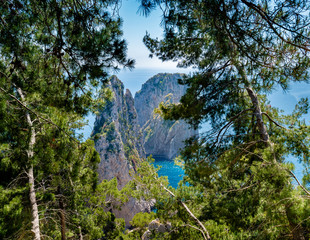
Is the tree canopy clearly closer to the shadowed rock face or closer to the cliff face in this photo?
the shadowed rock face

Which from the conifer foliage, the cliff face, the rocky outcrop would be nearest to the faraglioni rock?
the cliff face

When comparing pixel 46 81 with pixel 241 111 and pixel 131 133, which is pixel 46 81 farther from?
pixel 131 133

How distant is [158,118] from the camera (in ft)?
266

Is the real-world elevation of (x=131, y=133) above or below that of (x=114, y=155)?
above

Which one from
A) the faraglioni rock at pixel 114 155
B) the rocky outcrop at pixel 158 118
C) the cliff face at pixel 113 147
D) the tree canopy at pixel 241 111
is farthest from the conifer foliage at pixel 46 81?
the rocky outcrop at pixel 158 118

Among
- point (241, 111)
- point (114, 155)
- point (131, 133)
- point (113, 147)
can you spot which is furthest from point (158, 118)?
point (241, 111)

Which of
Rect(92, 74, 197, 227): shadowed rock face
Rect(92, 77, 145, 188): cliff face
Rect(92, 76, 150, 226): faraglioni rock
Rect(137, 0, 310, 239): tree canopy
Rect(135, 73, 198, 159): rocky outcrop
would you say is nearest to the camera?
Rect(137, 0, 310, 239): tree canopy

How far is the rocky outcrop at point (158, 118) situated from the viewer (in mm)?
77500

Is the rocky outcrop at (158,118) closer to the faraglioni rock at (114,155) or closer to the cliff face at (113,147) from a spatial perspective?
the cliff face at (113,147)

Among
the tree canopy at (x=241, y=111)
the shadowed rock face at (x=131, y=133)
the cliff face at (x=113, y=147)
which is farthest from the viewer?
the cliff face at (x=113, y=147)

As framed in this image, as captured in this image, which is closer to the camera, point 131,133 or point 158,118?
point 131,133

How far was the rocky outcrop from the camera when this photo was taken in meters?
77.5

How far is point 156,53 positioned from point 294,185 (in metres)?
3.58

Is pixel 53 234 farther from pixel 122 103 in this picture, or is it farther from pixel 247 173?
pixel 122 103
